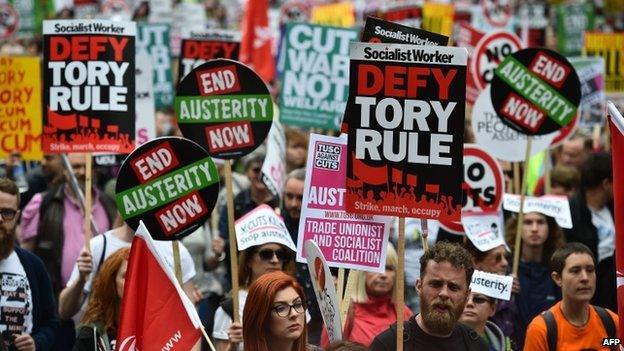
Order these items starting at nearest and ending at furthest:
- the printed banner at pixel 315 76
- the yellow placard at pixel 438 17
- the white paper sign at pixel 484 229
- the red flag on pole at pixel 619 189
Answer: the red flag on pole at pixel 619 189
the white paper sign at pixel 484 229
the printed banner at pixel 315 76
the yellow placard at pixel 438 17

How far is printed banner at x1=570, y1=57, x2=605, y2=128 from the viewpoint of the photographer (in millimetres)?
15984

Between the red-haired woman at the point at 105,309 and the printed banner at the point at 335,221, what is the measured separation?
1041mm

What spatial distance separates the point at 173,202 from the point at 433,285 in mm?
1678

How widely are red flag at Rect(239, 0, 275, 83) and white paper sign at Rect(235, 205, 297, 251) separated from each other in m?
8.97

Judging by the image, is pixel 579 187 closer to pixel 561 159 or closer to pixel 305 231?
pixel 561 159

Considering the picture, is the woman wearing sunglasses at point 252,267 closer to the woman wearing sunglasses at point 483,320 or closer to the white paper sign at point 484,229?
the woman wearing sunglasses at point 483,320

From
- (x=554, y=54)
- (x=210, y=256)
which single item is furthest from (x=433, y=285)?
(x=210, y=256)

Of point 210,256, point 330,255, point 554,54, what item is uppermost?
point 554,54

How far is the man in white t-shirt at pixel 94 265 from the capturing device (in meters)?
9.33

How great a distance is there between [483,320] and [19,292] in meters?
2.72

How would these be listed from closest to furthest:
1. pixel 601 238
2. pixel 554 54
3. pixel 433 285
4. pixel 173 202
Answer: pixel 433 285 → pixel 173 202 → pixel 554 54 → pixel 601 238

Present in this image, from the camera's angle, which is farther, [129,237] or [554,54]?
→ [554,54]

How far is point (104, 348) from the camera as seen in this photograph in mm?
8062

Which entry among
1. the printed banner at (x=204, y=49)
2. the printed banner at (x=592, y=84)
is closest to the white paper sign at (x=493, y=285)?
the printed banner at (x=204, y=49)
